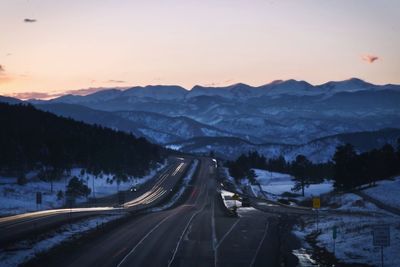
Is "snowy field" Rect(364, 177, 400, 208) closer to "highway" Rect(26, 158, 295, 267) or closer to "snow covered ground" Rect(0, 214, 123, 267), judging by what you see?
"highway" Rect(26, 158, 295, 267)

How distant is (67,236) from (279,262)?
21.2 meters

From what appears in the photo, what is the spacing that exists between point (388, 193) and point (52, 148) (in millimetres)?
81417

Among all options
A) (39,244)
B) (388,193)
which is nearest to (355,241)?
(39,244)

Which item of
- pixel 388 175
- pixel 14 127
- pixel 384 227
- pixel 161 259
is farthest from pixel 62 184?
pixel 384 227

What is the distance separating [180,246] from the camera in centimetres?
4856

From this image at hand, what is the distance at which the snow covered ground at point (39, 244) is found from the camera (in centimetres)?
3965

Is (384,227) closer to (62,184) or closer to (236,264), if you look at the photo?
(236,264)

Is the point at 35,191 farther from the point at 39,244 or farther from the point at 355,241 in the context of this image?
the point at 355,241

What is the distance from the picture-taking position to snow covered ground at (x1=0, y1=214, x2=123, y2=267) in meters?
39.6

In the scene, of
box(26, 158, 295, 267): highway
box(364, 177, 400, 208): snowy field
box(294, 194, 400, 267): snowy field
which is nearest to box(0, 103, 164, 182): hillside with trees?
box(364, 177, 400, 208): snowy field

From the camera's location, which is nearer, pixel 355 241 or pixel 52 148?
pixel 355 241

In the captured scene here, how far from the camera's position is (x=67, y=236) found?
175 feet

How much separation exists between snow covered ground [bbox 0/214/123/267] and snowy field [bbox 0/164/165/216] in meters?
23.3

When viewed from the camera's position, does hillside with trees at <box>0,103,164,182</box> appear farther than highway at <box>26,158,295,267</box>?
Yes
